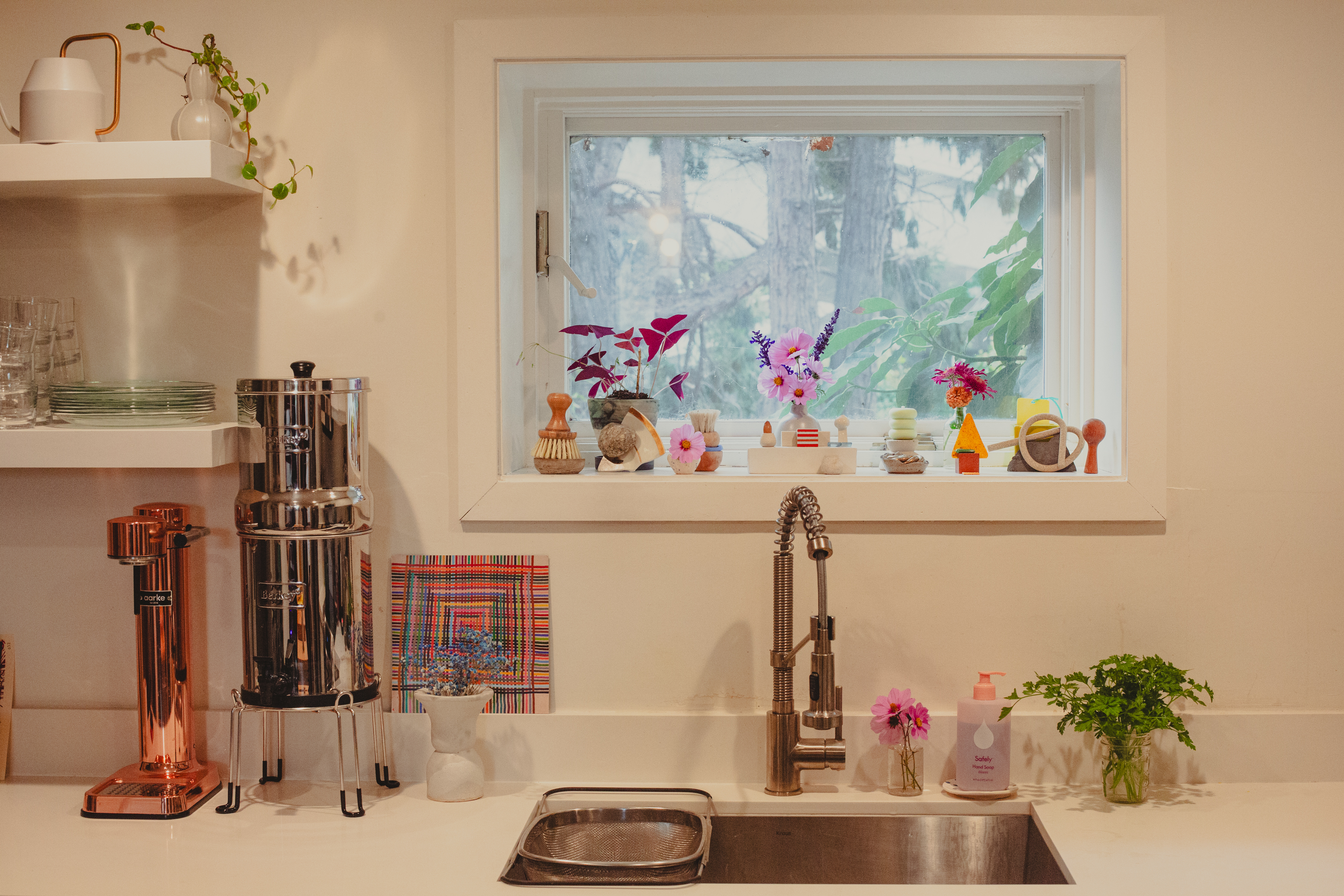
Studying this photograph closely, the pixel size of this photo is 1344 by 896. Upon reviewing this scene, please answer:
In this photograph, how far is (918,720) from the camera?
146cm

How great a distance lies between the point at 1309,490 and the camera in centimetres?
153

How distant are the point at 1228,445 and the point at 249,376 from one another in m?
1.51

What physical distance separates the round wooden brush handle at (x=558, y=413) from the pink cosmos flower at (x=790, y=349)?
14.0 inches

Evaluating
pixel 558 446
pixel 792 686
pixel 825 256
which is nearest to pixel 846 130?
pixel 825 256

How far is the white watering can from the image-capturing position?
1396mm

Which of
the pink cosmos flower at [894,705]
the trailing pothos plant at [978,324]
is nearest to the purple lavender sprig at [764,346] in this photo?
the trailing pothos plant at [978,324]

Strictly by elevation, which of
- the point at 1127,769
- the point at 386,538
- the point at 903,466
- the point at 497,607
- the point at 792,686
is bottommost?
the point at 1127,769

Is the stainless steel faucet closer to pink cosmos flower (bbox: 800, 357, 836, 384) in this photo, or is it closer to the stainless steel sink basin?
the stainless steel sink basin

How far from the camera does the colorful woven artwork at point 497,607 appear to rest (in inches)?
61.1

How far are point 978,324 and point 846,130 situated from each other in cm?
41

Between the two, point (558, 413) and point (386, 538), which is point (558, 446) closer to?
point (558, 413)

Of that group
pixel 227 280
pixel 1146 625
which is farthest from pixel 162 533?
pixel 1146 625

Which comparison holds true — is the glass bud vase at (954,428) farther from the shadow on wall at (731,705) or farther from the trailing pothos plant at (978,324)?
the shadow on wall at (731,705)

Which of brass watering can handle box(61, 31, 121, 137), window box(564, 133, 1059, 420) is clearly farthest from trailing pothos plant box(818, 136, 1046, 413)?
brass watering can handle box(61, 31, 121, 137)
